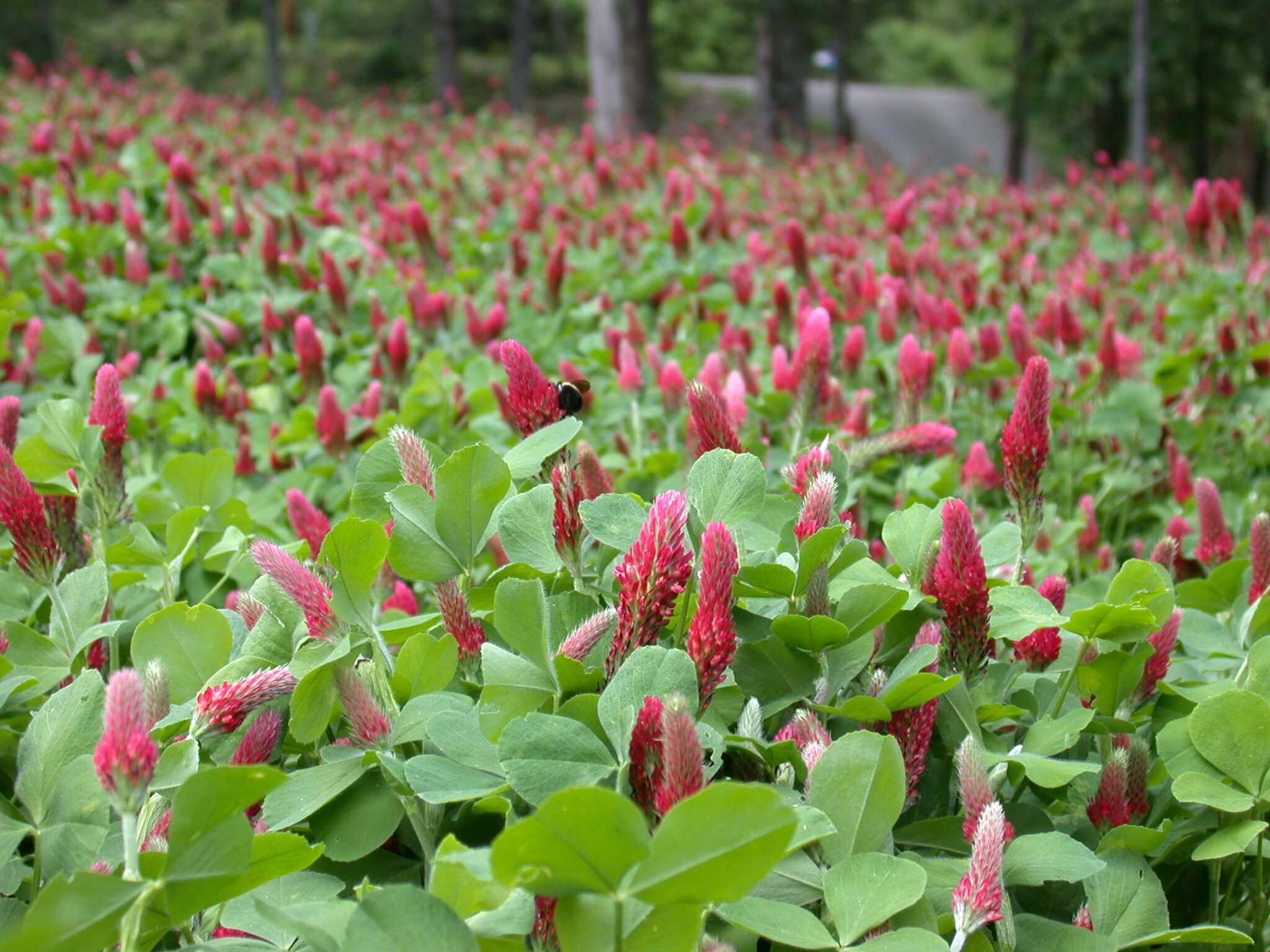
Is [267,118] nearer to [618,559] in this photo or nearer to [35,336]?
[35,336]

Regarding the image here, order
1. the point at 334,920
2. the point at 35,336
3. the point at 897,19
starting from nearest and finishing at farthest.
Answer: the point at 334,920, the point at 35,336, the point at 897,19

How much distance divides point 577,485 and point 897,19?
44264mm

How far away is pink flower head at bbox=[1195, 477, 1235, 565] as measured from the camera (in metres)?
2.04

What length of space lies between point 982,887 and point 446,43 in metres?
24.3

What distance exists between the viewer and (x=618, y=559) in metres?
1.35

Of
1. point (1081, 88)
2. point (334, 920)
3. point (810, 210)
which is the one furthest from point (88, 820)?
point (1081, 88)

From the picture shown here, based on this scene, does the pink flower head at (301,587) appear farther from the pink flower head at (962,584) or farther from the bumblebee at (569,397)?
the pink flower head at (962,584)

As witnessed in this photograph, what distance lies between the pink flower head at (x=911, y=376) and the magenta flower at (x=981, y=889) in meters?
1.59

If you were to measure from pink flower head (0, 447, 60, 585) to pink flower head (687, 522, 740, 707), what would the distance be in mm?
816

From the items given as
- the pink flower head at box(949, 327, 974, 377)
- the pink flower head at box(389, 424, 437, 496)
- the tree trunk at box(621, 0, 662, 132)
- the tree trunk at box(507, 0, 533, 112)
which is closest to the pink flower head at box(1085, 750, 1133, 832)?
the pink flower head at box(389, 424, 437, 496)

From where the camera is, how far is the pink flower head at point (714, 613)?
1.02 m

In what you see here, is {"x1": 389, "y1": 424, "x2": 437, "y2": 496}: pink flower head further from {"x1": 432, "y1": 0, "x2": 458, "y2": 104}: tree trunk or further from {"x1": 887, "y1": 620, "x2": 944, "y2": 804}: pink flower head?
{"x1": 432, "y1": 0, "x2": 458, "y2": 104}: tree trunk

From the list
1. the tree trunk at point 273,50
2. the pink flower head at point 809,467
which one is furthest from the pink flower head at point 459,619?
the tree trunk at point 273,50

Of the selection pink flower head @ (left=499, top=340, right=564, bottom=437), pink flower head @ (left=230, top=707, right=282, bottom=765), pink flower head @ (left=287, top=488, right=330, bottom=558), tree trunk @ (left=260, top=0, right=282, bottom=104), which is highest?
tree trunk @ (left=260, top=0, right=282, bottom=104)
